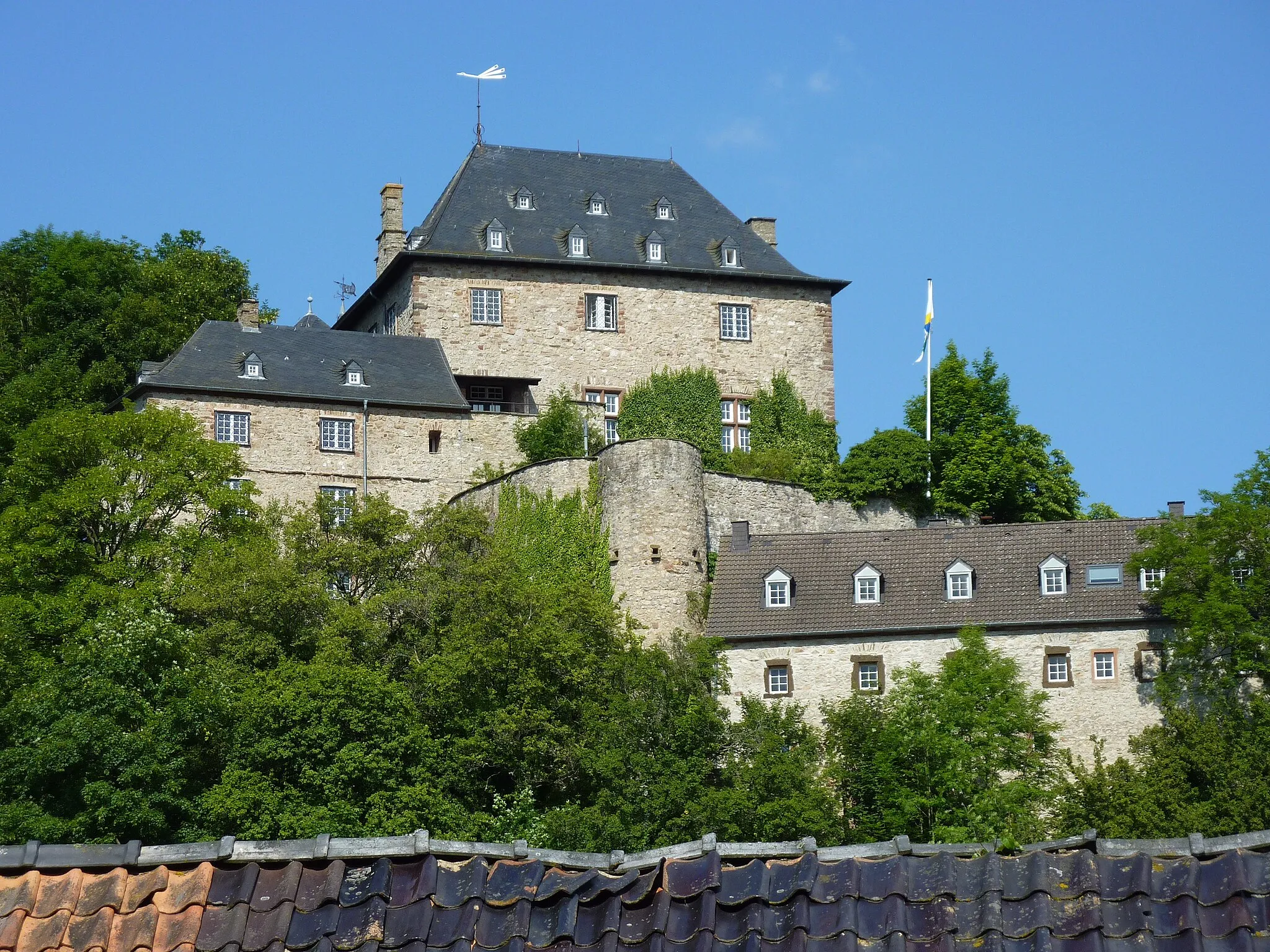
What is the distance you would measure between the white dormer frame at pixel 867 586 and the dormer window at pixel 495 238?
64.4ft

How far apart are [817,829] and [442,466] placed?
18580mm

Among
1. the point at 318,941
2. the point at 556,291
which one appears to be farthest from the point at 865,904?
the point at 556,291

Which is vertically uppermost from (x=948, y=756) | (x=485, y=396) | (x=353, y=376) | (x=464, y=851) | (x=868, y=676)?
(x=353, y=376)

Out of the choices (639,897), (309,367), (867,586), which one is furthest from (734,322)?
(639,897)

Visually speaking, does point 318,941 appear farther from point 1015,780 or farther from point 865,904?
point 1015,780

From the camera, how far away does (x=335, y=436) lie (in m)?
54.5

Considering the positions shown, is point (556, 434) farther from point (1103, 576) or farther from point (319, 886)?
point (319, 886)

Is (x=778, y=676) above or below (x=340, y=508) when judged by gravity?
below

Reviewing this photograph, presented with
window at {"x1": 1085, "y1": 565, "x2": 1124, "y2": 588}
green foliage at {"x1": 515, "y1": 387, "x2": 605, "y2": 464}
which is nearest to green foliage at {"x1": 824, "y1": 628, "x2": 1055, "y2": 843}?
window at {"x1": 1085, "y1": 565, "x2": 1124, "y2": 588}

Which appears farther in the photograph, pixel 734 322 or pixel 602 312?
pixel 734 322

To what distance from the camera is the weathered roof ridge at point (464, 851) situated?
35.3 ft

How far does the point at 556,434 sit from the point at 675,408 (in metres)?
6.32

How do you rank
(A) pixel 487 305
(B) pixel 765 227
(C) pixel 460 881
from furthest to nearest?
(B) pixel 765 227, (A) pixel 487 305, (C) pixel 460 881

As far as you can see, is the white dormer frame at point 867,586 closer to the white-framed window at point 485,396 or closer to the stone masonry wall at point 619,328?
the stone masonry wall at point 619,328
